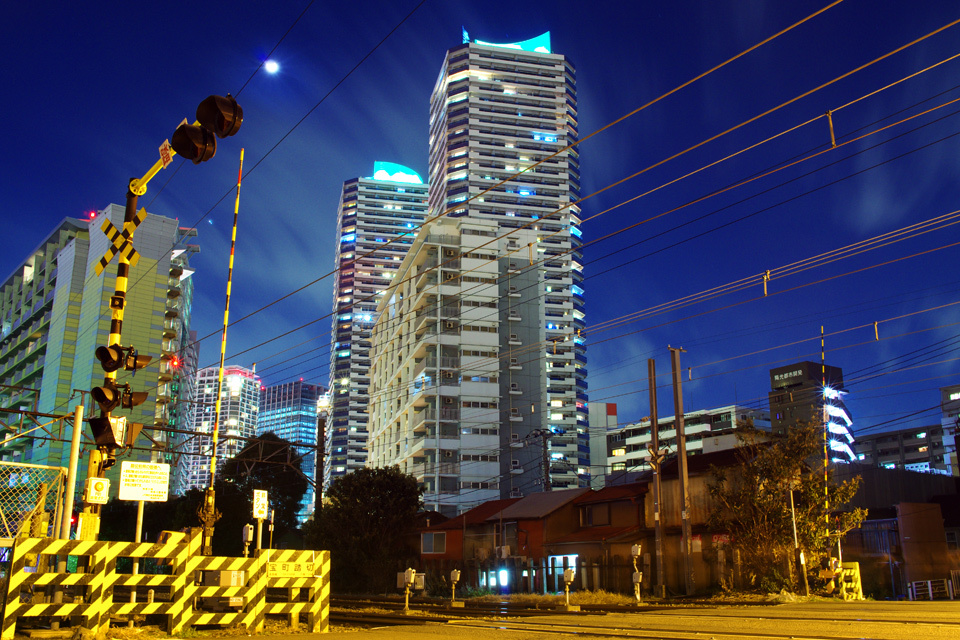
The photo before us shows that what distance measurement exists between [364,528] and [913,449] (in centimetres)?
13275

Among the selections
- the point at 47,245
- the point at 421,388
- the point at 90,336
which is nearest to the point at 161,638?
the point at 421,388

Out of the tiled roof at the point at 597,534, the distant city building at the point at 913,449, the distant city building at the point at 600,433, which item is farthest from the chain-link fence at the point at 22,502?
the distant city building at the point at 913,449

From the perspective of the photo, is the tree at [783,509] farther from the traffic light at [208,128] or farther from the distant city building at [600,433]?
the distant city building at [600,433]

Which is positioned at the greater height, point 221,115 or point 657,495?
point 221,115

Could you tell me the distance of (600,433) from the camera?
144 metres

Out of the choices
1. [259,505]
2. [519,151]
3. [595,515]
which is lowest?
[259,505]

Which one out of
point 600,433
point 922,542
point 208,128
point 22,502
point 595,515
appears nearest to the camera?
point 208,128

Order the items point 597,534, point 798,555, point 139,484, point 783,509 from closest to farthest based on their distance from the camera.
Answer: point 139,484
point 798,555
point 783,509
point 597,534

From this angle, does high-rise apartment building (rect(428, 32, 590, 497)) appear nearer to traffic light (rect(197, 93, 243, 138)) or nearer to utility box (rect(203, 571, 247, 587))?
utility box (rect(203, 571, 247, 587))

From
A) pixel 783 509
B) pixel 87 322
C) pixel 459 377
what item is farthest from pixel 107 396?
pixel 87 322

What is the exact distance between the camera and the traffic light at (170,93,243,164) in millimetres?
11227

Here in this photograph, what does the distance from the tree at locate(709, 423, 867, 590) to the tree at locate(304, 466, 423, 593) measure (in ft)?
75.9

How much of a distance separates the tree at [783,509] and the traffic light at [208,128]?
24.2 meters

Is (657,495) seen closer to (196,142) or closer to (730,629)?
(730,629)
